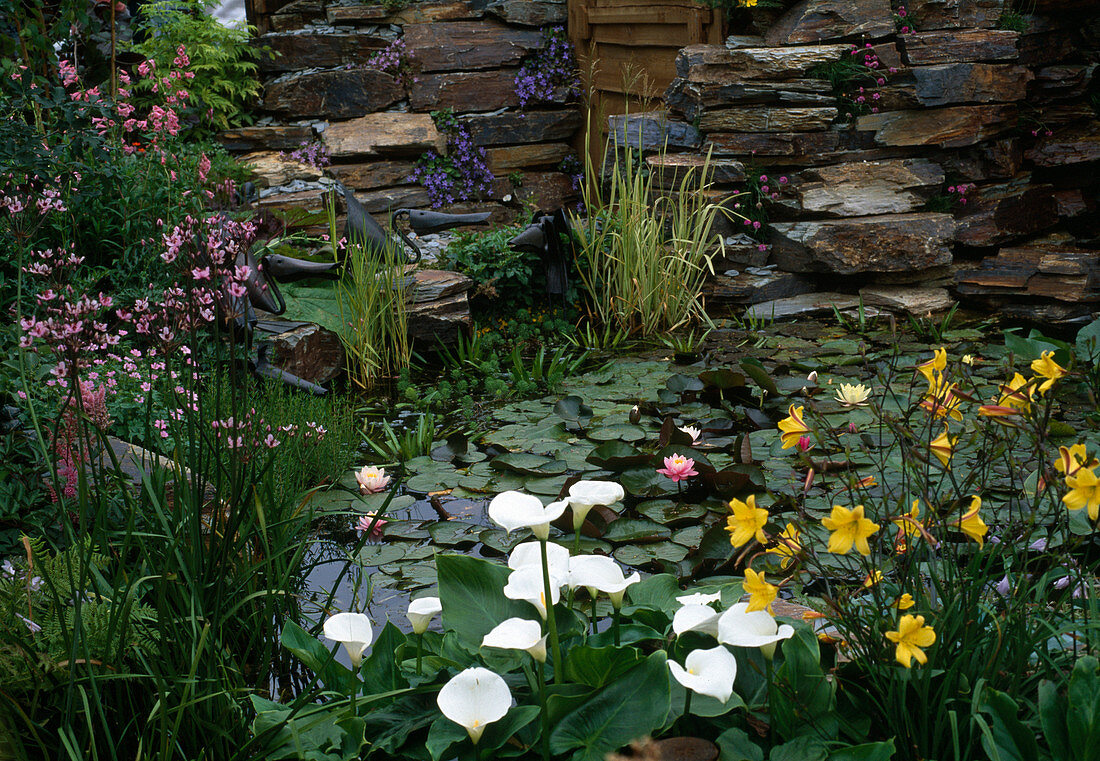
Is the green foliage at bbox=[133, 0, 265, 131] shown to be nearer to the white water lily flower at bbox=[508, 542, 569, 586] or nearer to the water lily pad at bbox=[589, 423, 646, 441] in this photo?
the water lily pad at bbox=[589, 423, 646, 441]

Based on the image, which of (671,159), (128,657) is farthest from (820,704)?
(671,159)

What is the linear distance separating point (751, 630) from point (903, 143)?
4.68 m

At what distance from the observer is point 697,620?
113cm

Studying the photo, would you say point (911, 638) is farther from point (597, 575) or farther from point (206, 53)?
point (206, 53)

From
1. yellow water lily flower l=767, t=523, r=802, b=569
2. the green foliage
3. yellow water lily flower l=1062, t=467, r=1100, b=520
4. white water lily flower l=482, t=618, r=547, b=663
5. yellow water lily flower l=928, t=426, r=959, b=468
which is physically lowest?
white water lily flower l=482, t=618, r=547, b=663

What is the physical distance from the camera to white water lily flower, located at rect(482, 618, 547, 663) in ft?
3.29

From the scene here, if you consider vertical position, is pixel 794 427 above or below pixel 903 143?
below

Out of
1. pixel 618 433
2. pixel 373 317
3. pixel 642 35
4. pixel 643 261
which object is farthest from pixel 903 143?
pixel 373 317

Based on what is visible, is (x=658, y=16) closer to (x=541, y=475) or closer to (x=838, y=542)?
(x=541, y=475)

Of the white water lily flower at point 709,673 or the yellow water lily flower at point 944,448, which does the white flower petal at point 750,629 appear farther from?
the yellow water lily flower at point 944,448

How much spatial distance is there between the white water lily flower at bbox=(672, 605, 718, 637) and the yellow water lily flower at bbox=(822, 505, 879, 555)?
249 mm

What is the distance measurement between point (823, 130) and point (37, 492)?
4.60m

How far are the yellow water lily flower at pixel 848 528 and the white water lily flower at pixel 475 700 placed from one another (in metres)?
0.44

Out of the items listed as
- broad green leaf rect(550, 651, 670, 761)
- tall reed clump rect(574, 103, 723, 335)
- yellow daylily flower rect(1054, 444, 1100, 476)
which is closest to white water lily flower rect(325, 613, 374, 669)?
broad green leaf rect(550, 651, 670, 761)
